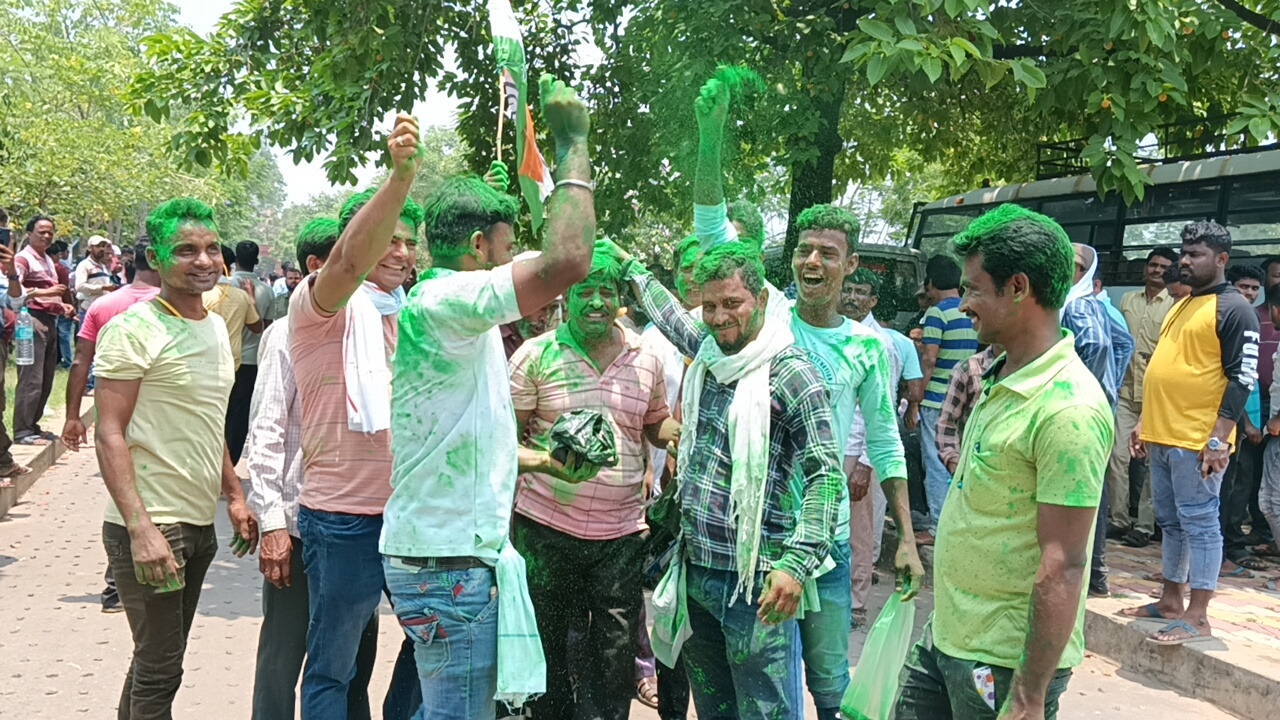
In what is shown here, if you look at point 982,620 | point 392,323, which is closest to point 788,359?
point 982,620

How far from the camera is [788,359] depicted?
11.6 ft

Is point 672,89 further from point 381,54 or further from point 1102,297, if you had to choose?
point 1102,297

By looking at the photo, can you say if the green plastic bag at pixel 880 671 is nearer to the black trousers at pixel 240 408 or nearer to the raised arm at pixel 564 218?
the raised arm at pixel 564 218

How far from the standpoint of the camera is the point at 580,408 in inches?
167

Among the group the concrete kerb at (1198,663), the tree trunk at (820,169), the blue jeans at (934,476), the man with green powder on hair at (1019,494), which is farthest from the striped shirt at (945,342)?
the man with green powder on hair at (1019,494)

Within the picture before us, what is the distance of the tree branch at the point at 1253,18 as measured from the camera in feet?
26.2

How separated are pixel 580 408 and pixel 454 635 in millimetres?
1538

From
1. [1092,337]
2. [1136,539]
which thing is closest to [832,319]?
[1092,337]

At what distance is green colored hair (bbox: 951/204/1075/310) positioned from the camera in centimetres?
261

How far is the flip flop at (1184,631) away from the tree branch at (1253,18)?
4.52 m

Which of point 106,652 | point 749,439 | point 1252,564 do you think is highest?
point 749,439

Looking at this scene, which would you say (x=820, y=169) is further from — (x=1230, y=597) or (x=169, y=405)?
(x=169, y=405)

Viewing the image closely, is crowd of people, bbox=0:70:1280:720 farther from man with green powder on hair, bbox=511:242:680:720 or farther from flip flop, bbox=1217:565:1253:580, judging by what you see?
flip flop, bbox=1217:565:1253:580

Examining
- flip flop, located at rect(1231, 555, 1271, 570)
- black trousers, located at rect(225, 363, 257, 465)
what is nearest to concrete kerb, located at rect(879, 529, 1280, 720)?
flip flop, located at rect(1231, 555, 1271, 570)
